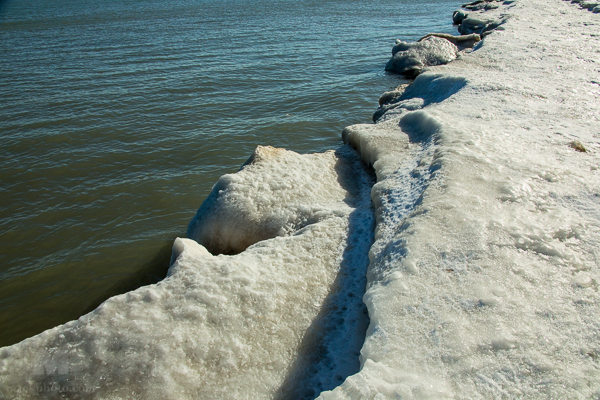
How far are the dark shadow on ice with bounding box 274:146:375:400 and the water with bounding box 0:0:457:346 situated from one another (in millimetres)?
3089

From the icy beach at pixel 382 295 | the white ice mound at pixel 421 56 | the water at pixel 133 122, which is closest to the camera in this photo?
the icy beach at pixel 382 295

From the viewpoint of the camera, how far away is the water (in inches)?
227

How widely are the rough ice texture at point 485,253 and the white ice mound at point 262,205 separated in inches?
30.0

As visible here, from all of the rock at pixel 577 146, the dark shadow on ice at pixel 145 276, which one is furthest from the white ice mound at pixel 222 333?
the rock at pixel 577 146

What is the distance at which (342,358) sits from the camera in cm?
304

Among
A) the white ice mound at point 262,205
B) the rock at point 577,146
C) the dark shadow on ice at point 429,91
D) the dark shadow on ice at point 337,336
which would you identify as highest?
the dark shadow on ice at point 429,91

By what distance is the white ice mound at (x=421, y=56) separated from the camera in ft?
44.9

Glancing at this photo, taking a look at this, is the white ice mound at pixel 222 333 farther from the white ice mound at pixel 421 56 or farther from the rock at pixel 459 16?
the rock at pixel 459 16

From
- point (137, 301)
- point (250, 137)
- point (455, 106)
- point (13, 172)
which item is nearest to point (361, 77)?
point (250, 137)

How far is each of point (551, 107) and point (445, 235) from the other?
3.90 m

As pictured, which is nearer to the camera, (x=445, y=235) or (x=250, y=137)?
(x=445, y=235)

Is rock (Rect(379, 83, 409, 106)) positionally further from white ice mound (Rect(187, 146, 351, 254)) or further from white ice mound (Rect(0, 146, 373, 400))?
white ice mound (Rect(0, 146, 373, 400))

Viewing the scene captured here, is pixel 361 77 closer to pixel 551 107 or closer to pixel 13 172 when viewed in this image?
pixel 551 107

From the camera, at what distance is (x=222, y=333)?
3.06 metres
